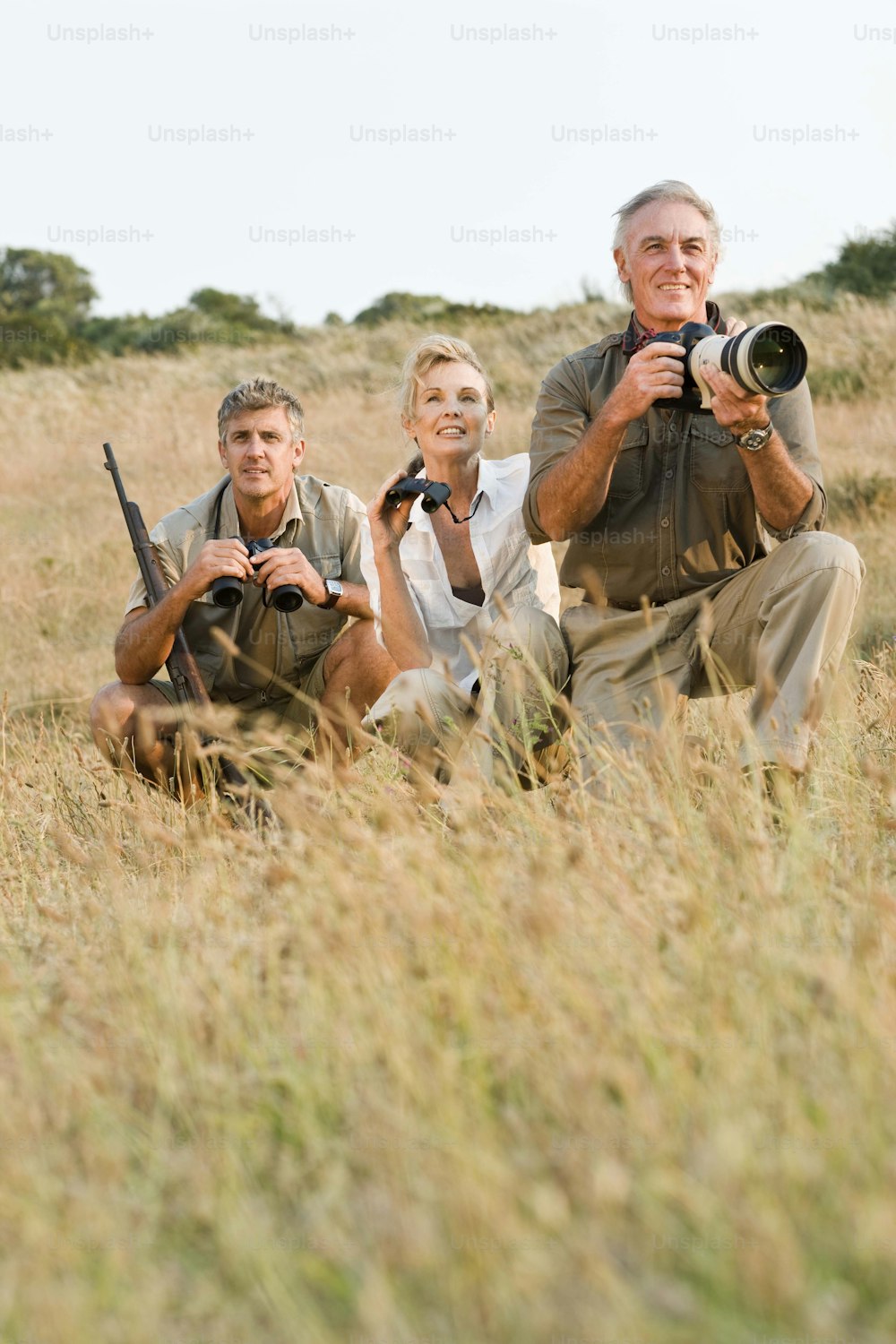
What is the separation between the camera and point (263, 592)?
472 cm

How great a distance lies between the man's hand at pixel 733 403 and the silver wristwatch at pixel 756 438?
15 mm

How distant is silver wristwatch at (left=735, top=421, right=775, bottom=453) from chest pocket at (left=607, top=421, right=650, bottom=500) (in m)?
0.48

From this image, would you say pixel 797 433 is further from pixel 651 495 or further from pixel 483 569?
pixel 483 569

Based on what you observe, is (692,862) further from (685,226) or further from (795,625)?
(685,226)

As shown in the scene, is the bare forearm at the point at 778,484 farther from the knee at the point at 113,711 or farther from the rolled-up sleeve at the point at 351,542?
the knee at the point at 113,711

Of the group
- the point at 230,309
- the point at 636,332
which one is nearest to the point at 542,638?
the point at 636,332

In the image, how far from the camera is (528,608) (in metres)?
4.10

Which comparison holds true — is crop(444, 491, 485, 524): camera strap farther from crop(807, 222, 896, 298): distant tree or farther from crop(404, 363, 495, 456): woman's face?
crop(807, 222, 896, 298): distant tree

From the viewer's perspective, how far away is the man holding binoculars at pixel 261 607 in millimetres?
4660

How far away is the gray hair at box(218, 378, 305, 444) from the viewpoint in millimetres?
4801

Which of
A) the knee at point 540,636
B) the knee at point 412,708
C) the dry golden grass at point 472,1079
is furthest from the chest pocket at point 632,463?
the dry golden grass at point 472,1079

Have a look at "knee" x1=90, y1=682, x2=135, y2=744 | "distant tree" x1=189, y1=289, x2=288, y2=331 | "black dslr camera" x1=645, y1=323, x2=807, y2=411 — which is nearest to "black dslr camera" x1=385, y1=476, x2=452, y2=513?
→ "black dslr camera" x1=645, y1=323, x2=807, y2=411

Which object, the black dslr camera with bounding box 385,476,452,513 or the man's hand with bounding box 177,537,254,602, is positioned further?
the man's hand with bounding box 177,537,254,602

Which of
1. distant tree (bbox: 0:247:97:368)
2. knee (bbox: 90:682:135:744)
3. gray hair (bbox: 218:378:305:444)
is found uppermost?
distant tree (bbox: 0:247:97:368)
